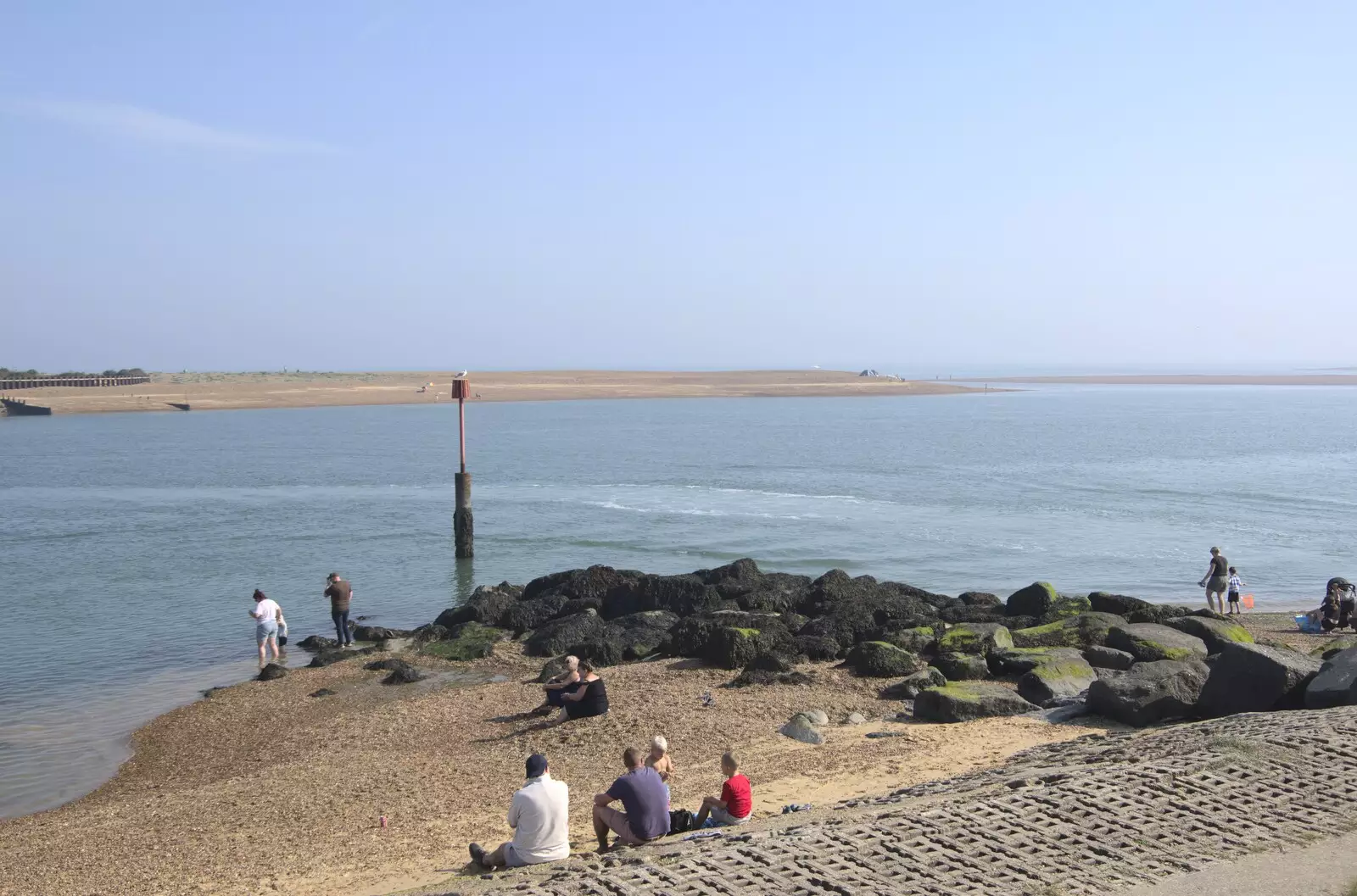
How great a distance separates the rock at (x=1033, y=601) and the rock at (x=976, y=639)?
376 cm

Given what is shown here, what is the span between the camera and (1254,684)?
1350cm

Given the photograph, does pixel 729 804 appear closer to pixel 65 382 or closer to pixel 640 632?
pixel 640 632

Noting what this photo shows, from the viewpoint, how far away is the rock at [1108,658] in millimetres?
16969

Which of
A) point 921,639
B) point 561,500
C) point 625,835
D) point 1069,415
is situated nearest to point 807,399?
point 1069,415

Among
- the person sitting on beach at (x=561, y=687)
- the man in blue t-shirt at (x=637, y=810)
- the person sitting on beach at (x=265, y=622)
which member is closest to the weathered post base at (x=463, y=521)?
the person sitting on beach at (x=265, y=622)

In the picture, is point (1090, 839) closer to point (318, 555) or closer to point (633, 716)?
point (633, 716)

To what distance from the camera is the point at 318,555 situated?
33.9 meters

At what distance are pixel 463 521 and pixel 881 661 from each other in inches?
763

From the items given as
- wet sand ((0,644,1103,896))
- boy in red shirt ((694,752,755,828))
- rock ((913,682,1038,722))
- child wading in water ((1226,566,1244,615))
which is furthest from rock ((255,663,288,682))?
child wading in water ((1226,566,1244,615))

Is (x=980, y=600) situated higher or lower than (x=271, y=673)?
higher

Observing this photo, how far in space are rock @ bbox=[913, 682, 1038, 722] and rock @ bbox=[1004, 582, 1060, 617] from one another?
313 inches

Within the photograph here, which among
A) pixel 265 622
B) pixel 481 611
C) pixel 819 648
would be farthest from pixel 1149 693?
pixel 265 622

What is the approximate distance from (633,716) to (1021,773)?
626cm

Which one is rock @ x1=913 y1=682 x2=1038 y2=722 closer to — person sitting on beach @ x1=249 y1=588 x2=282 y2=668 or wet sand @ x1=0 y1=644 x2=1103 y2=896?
wet sand @ x1=0 y1=644 x2=1103 y2=896
